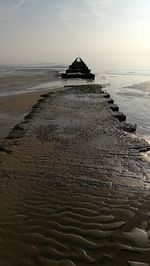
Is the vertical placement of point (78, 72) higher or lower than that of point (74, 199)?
higher

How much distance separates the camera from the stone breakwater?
397cm

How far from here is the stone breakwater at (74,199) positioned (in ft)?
13.0

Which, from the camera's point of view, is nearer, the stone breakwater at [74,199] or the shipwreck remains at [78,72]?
the stone breakwater at [74,199]

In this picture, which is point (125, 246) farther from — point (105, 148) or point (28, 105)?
point (28, 105)

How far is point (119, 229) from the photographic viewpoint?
14.6 feet

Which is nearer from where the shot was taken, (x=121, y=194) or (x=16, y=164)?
(x=121, y=194)

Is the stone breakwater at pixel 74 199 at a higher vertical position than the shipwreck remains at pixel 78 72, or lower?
lower

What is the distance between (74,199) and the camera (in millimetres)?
5391

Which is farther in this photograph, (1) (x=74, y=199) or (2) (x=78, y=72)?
(2) (x=78, y=72)

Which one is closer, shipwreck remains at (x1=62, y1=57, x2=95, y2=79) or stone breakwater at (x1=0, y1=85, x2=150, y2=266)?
stone breakwater at (x1=0, y1=85, x2=150, y2=266)

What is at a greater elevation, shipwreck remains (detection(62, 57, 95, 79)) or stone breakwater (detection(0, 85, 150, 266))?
shipwreck remains (detection(62, 57, 95, 79))

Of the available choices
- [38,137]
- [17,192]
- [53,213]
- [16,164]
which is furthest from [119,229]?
[38,137]

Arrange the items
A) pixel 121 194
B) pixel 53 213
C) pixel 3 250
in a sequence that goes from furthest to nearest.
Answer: pixel 121 194 < pixel 53 213 < pixel 3 250

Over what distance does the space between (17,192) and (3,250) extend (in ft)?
5.59
